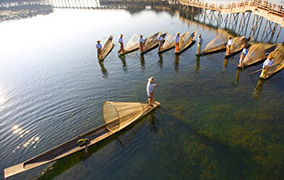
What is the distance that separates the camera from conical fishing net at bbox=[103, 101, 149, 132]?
940 centimetres

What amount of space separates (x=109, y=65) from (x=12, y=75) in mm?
10842

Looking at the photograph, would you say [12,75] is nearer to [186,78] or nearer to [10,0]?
[186,78]

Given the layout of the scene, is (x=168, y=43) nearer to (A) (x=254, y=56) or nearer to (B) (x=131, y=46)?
(B) (x=131, y=46)

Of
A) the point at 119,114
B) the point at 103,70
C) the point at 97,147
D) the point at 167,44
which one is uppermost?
the point at 167,44

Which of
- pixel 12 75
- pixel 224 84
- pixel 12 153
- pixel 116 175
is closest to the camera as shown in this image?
pixel 116 175

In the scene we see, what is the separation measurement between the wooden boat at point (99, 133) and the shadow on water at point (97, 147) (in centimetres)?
39

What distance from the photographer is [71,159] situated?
332 inches

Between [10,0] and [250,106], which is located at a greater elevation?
[10,0]

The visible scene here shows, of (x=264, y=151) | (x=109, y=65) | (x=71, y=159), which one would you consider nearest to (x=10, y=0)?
(x=109, y=65)

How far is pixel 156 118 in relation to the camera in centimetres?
1073

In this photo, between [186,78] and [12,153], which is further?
[186,78]

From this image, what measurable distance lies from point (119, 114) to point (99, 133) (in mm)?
1542

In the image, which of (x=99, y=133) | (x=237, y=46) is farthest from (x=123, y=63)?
(x=237, y=46)

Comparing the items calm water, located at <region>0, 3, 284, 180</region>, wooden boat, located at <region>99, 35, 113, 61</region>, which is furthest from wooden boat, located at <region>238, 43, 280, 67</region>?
wooden boat, located at <region>99, 35, 113, 61</region>
